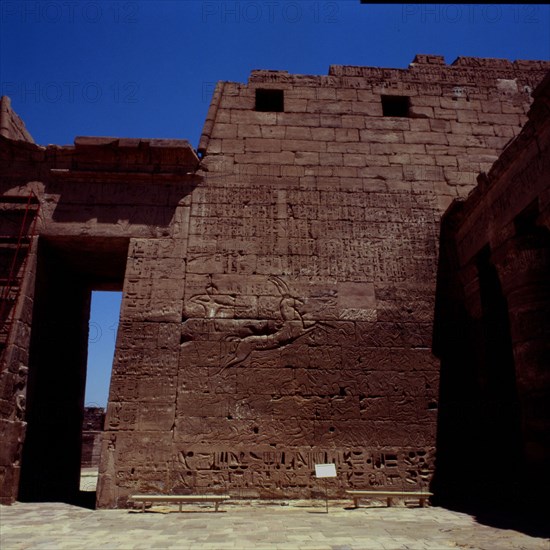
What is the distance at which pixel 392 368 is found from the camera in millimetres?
6988

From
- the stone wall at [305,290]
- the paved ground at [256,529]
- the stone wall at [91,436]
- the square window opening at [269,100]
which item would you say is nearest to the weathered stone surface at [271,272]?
the stone wall at [305,290]

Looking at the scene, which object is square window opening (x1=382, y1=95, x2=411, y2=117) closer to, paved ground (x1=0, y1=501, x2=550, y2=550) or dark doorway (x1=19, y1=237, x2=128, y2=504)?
dark doorway (x1=19, y1=237, x2=128, y2=504)

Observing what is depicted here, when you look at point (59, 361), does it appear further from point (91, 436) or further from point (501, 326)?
point (91, 436)

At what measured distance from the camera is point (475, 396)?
6984mm

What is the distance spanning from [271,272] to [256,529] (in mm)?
3722

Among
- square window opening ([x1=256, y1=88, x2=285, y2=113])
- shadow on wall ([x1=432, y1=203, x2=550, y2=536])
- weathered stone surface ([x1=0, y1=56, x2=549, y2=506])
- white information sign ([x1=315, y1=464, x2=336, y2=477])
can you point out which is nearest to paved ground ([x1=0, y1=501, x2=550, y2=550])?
white information sign ([x1=315, y1=464, x2=336, y2=477])

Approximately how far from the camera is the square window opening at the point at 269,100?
8898mm

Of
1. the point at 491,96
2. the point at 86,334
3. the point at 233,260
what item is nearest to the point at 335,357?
the point at 233,260

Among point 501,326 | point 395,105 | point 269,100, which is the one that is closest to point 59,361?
point 269,100

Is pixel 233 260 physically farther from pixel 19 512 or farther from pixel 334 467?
pixel 19 512

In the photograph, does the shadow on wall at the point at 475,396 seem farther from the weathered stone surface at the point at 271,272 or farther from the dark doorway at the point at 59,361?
the dark doorway at the point at 59,361

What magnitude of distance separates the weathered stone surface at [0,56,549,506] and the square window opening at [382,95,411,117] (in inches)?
1.7

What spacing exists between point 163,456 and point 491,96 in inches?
324

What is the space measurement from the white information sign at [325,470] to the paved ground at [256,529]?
0.41m
